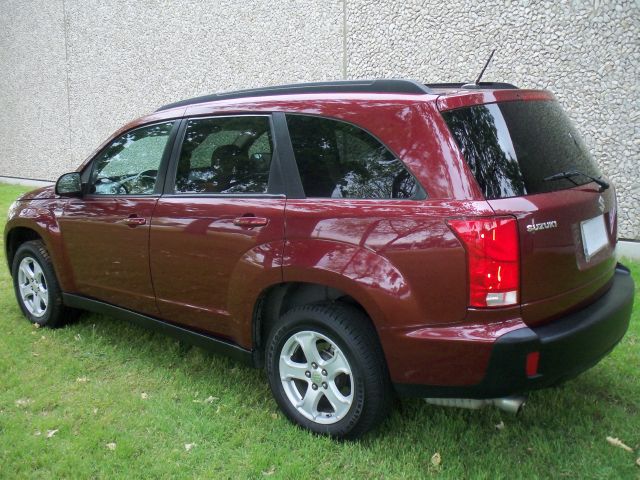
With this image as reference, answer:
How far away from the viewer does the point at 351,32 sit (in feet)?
25.7

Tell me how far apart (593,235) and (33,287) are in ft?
13.4

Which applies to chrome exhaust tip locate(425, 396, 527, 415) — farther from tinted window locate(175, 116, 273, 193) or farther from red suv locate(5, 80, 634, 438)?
tinted window locate(175, 116, 273, 193)

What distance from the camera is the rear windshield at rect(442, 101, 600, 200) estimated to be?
8.49ft

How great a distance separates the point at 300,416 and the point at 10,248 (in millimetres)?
3295

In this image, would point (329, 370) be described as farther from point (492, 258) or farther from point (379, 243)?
point (492, 258)

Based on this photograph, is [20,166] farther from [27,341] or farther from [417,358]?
[417,358]

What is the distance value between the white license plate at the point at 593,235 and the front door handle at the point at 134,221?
8.10 ft

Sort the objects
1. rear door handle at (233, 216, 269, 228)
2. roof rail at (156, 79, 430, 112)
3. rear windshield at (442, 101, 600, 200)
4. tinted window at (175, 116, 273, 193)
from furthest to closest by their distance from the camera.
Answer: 1. tinted window at (175, 116, 273, 193)
2. rear door handle at (233, 216, 269, 228)
3. roof rail at (156, 79, 430, 112)
4. rear windshield at (442, 101, 600, 200)

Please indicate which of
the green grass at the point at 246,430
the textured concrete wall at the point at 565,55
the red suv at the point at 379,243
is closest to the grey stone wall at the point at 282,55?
the textured concrete wall at the point at 565,55

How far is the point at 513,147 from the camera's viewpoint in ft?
8.80

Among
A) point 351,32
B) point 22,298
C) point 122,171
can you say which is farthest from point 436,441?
point 351,32

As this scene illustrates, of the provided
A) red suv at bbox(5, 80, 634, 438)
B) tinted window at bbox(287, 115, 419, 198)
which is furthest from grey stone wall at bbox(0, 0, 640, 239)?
tinted window at bbox(287, 115, 419, 198)

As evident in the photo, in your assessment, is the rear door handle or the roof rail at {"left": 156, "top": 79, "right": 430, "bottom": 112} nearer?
the roof rail at {"left": 156, "top": 79, "right": 430, "bottom": 112}

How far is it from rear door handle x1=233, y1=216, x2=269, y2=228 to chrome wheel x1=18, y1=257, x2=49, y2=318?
2.26m
